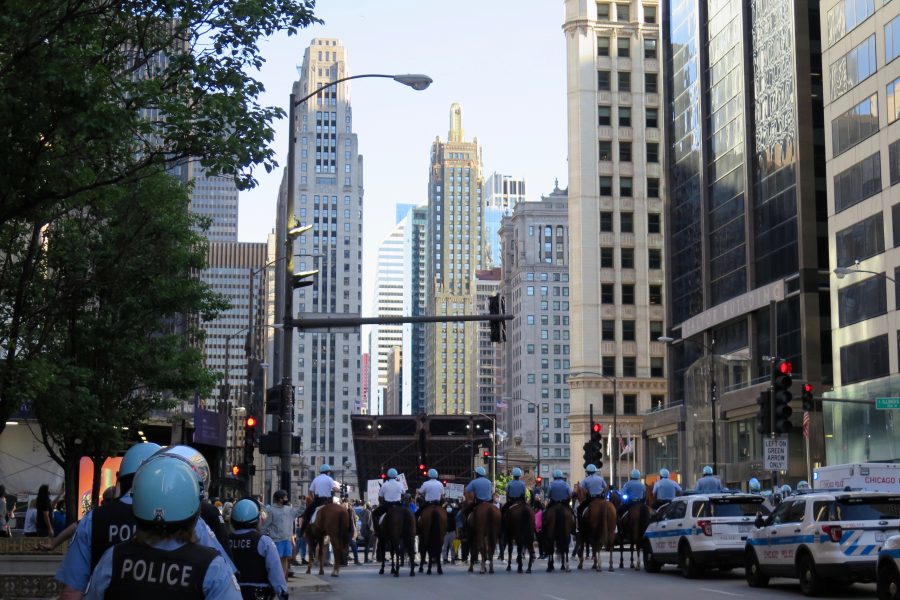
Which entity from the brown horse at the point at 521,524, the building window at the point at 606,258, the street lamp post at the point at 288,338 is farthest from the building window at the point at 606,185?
the brown horse at the point at 521,524

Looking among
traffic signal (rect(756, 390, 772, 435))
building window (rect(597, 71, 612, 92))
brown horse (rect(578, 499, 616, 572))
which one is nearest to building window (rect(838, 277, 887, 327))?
traffic signal (rect(756, 390, 772, 435))

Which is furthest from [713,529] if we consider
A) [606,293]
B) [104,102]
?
[606,293]

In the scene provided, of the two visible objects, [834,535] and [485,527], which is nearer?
[834,535]

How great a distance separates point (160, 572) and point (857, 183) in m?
58.7

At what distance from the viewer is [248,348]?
159 ft

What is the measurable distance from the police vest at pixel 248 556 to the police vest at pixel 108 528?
315 centimetres

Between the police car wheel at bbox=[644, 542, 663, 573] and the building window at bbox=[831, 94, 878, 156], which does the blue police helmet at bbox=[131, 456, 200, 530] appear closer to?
the police car wheel at bbox=[644, 542, 663, 573]

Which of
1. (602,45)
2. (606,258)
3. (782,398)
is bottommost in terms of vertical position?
(782,398)

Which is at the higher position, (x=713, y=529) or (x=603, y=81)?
(x=603, y=81)

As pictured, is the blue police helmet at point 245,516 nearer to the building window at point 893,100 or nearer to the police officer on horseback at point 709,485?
the police officer on horseback at point 709,485

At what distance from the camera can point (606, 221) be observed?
114 metres

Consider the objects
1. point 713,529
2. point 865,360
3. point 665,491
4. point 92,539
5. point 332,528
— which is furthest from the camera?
point 865,360

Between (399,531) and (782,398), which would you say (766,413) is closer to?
(782,398)

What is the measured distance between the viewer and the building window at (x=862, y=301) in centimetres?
5731
